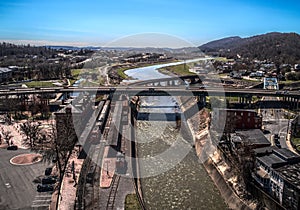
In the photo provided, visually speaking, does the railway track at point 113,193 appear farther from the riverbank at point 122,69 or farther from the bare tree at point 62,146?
the riverbank at point 122,69

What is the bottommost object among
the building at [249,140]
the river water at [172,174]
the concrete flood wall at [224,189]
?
the river water at [172,174]

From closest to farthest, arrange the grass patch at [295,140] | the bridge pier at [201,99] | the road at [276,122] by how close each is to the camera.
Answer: the grass patch at [295,140] < the road at [276,122] < the bridge pier at [201,99]

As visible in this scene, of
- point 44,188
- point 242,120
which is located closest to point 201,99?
point 242,120

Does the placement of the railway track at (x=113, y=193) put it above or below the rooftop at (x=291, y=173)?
below

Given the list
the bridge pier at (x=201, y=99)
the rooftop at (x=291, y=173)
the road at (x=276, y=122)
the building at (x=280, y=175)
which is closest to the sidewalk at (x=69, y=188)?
the building at (x=280, y=175)

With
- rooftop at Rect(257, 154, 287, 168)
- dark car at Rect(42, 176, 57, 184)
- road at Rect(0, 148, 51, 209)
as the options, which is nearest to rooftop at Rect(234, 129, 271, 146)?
rooftop at Rect(257, 154, 287, 168)

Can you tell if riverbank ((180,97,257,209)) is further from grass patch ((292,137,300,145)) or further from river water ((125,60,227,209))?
grass patch ((292,137,300,145))

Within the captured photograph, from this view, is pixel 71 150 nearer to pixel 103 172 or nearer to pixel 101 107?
pixel 103 172
